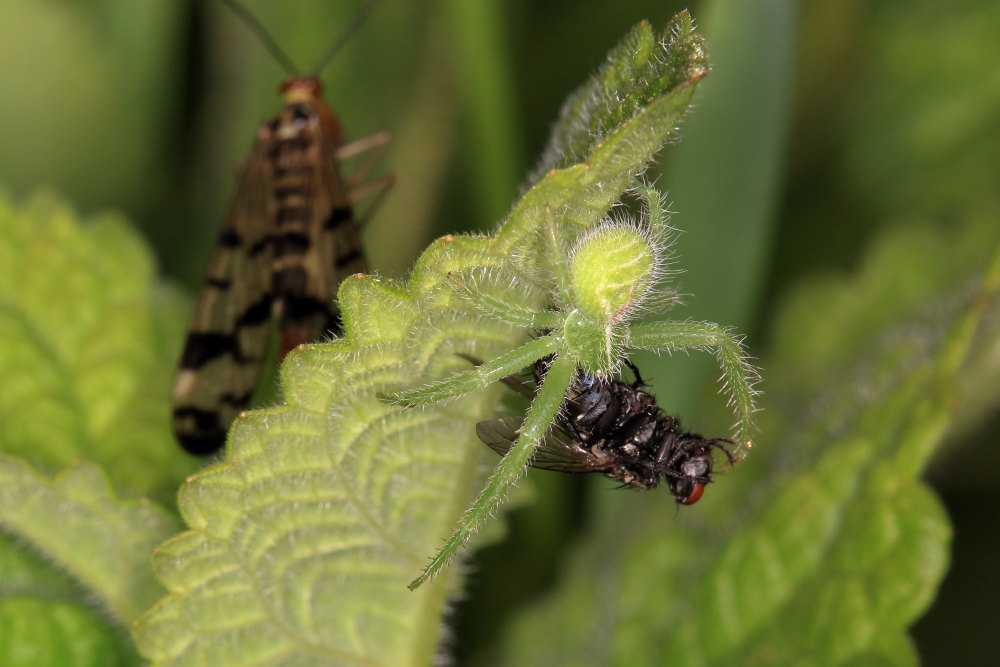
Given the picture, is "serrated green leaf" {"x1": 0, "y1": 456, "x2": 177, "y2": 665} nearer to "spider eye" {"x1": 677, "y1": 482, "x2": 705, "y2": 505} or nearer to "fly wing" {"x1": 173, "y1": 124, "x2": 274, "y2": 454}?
"fly wing" {"x1": 173, "y1": 124, "x2": 274, "y2": 454}

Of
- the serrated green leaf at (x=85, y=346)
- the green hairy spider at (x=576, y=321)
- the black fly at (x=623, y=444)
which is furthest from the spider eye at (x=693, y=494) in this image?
the serrated green leaf at (x=85, y=346)

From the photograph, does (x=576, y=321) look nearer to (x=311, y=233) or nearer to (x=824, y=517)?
(x=824, y=517)

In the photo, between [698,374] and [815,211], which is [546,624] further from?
[815,211]

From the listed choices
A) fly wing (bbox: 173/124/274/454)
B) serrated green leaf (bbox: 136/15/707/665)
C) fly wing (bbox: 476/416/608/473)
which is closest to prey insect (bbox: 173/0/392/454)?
fly wing (bbox: 173/124/274/454)

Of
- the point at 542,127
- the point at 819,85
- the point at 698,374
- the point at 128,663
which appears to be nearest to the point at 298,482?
the point at 128,663

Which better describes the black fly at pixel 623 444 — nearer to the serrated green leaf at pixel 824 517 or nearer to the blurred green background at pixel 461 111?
the serrated green leaf at pixel 824 517

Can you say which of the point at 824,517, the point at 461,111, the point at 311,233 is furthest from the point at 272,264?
the point at 824,517
